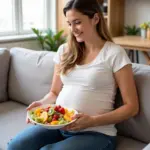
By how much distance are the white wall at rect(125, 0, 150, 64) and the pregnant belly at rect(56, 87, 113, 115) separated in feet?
7.15

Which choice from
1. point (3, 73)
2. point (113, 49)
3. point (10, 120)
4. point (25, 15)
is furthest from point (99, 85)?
point (25, 15)

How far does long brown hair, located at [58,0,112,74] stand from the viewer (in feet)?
4.62

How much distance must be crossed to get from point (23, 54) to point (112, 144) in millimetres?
1109

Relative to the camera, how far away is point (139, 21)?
340 centimetres

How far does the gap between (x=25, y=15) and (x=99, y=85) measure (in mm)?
2355

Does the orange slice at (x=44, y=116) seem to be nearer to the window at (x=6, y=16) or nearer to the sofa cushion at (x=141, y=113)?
the sofa cushion at (x=141, y=113)

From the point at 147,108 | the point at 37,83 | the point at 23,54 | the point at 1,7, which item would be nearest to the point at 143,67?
the point at 147,108

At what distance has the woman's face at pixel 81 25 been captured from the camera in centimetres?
142

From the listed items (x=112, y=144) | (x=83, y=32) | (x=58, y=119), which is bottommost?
(x=112, y=144)

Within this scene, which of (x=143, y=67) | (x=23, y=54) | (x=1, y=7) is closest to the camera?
(x=143, y=67)

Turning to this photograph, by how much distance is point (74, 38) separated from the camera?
156 centimetres

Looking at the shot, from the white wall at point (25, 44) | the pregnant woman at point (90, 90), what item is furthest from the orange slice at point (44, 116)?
the white wall at point (25, 44)

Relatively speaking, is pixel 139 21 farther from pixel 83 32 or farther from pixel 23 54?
pixel 83 32

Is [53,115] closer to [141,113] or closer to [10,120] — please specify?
[141,113]
